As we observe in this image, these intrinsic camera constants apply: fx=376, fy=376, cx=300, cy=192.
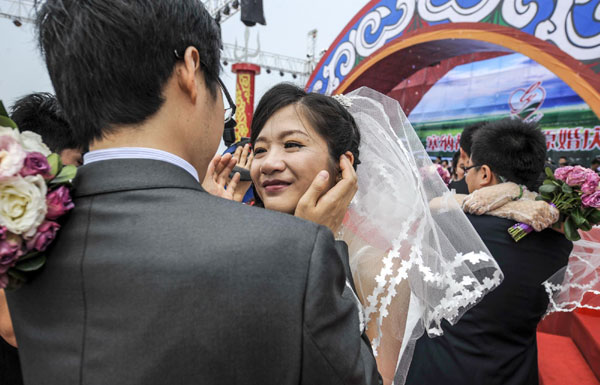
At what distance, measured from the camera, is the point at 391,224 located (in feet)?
4.98

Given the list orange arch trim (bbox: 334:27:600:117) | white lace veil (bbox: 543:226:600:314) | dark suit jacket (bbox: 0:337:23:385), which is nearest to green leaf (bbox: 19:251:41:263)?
dark suit jacket (bbox: 0:337:23:385)

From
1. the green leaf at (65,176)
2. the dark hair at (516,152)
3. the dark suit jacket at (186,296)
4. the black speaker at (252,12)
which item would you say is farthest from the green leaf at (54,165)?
the black speaker at (252,12)

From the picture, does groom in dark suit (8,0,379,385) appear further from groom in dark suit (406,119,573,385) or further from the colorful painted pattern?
the colorful painted pattern

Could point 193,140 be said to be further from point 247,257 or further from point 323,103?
point 323,103

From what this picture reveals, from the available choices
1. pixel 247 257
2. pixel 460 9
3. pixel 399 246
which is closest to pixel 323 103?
pixel 399 246

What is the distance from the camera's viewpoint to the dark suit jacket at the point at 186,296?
65 centimetres

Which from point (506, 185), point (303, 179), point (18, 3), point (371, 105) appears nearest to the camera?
point (303, 179)

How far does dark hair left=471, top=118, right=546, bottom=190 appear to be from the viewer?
83.3 inches

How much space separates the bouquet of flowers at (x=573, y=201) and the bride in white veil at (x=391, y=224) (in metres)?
0.58

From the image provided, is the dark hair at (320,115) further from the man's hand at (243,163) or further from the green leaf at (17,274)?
the green leaf at (17,274)

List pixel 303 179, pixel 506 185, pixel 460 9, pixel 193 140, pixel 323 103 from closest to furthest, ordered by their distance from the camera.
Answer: pixel 193 140 → pixel 303 179 → pixel 323 103 → pixel 506 185 → pixel 460 9

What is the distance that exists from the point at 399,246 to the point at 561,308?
1.26 metres

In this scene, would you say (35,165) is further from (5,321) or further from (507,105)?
(507,105)

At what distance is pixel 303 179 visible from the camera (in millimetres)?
A: 1442
